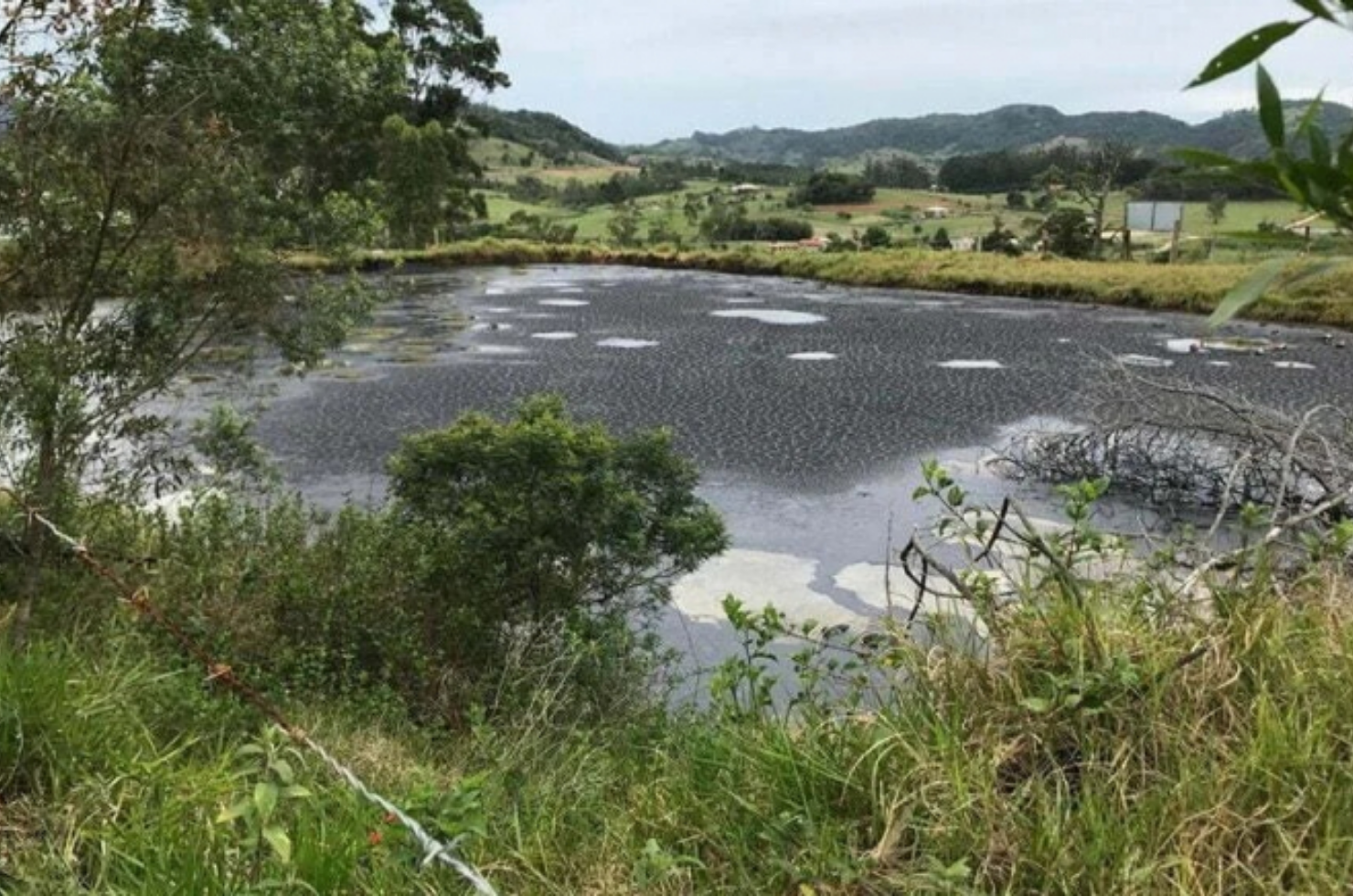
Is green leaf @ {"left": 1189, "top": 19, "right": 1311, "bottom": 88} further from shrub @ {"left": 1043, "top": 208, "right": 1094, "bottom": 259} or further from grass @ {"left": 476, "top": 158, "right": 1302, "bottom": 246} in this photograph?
grass @ {"left": 476, "top": 158, "right": 1302, "bottom": 246}

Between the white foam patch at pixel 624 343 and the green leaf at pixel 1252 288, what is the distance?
12367 millimetres

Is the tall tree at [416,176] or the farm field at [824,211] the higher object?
the tall tree at [416,176]

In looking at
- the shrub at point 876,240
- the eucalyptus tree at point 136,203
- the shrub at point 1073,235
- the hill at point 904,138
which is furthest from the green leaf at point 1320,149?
the hill at point 904,138

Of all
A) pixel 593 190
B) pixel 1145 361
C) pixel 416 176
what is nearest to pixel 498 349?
pixel 1145 361

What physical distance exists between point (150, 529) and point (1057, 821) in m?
3.67

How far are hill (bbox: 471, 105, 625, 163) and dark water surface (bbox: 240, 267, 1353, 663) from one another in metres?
36.4

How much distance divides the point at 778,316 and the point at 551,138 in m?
51.2

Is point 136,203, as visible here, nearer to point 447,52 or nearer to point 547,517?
point 547,517

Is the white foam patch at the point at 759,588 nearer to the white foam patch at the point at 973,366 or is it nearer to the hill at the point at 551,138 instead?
the white foam patch at the point at 973,366

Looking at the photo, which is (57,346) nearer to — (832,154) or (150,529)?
(150,529)

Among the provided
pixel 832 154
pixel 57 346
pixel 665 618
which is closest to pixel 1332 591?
pixel 665 618

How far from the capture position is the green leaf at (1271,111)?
2.39 ft

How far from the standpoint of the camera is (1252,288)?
73 centimetres

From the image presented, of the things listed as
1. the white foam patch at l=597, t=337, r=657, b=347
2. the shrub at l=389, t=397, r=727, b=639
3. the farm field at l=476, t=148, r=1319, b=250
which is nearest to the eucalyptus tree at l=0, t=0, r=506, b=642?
the shrub at l=389, t=397, r=727, b=639
